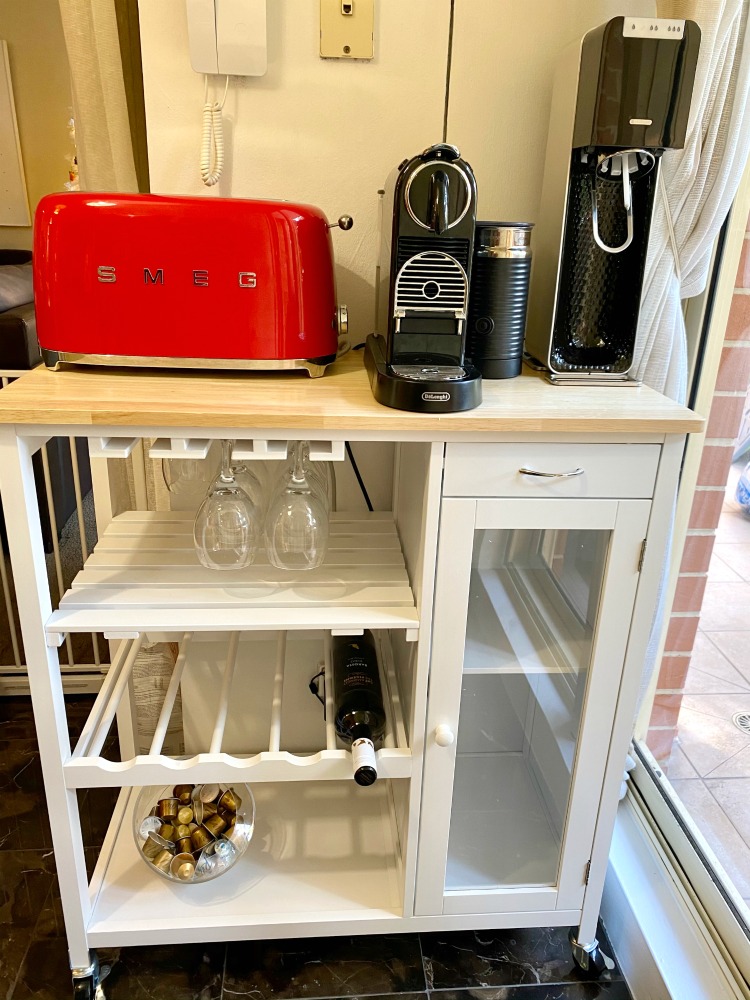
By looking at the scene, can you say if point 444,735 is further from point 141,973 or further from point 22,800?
point 22,800

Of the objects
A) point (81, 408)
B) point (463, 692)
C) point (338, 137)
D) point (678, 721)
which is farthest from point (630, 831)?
point (338, 137)

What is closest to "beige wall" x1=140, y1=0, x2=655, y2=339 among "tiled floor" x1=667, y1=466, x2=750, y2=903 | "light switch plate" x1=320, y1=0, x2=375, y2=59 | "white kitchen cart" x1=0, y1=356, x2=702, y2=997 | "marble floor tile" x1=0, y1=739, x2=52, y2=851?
"light switch plate" x1=320, y1=0, x2=375, y2=59

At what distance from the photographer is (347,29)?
1.19m

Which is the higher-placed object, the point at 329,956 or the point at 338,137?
the point at 338,137

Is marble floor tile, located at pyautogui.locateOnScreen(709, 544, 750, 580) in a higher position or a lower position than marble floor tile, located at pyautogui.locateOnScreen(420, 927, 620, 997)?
higher

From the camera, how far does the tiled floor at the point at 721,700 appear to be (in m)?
1.49

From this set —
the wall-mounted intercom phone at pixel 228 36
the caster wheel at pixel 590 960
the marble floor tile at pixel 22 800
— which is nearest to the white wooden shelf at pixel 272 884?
the marble floor tile at pixel 22 800

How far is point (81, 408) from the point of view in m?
Answer: 0.91

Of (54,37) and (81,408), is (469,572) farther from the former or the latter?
(54,37)

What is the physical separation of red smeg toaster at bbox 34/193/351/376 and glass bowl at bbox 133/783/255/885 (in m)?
0.74

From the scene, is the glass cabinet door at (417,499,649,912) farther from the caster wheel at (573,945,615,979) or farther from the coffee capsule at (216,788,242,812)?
the coffee capsule at (216,788,242,812)

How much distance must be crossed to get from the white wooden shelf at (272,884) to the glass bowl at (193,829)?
0.13 feet

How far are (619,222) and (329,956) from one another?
1.32m

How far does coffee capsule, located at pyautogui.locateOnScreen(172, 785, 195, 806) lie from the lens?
4.50ft
